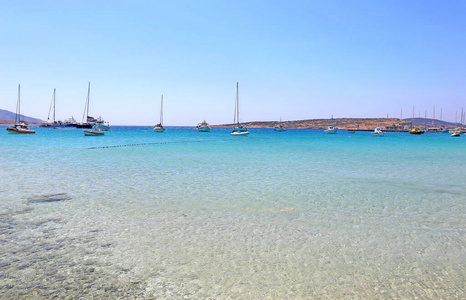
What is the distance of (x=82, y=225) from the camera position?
671 cm

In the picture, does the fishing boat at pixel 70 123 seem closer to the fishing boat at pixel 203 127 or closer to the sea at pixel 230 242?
the fishing boat at pixel 203 127

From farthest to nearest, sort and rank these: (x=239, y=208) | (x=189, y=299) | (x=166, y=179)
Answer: (x=166, y=179), (x=239, y=208), (x=189, y=299)

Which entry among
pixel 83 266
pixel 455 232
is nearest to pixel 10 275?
pixel 83 266

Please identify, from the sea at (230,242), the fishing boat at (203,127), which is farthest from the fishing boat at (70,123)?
the sea at (230,242)

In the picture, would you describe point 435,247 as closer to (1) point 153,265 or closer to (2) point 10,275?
(1) point 153,265

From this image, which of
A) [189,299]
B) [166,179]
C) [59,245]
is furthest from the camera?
[166,179]

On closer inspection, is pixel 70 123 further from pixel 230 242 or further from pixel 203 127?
pixel 230 242

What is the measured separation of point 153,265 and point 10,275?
1.79 m

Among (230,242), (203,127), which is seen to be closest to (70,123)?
(203,127)

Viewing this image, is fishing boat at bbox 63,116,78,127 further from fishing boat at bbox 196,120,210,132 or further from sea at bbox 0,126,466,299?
sea at bbox 0,126,466,299

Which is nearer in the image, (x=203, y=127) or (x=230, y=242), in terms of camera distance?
(x=230, y=242)

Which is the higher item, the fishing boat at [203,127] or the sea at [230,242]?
the fishing boat at [203,127]

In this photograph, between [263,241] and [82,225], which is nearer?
[263,241]

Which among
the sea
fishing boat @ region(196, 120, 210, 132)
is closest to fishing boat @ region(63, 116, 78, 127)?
fishing boat @ region(196, 120, 210, 132)
